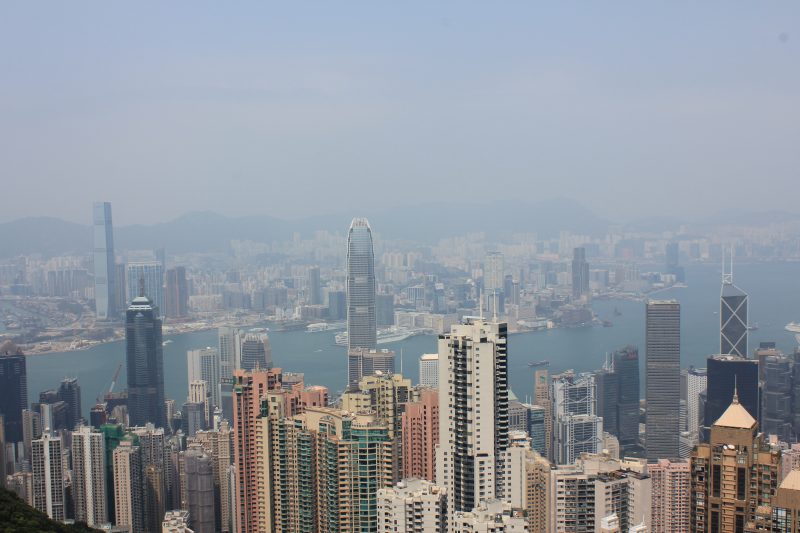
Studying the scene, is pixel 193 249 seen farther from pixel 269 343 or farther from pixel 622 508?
pixel 622 508

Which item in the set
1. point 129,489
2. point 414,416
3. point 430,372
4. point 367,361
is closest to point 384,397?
point 430,372

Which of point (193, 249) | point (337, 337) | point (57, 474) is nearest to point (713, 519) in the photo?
point (57, 474)

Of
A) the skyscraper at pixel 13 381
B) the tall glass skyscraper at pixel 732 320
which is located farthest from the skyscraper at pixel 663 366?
the skyscraper at pixel 13 381

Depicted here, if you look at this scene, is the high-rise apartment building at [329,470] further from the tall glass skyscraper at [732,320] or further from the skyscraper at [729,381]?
the tall glass skyscraper at [732,320]

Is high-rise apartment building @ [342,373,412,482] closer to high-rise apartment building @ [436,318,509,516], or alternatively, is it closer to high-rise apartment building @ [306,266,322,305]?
high-rise apartment building @ [436,318,509,516]

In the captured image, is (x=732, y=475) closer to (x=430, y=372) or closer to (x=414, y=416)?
(x=414, y=416)

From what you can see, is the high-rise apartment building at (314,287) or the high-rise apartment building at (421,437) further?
the high-rise apartment building at (314,287)
